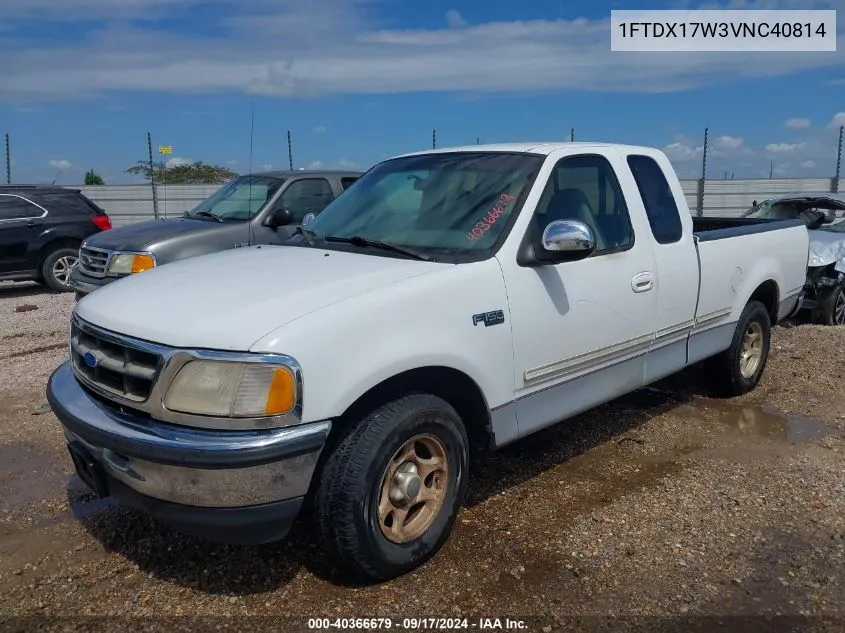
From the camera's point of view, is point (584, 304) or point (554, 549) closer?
point (554, 549)

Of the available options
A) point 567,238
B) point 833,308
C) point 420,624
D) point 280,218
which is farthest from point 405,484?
point 833,308

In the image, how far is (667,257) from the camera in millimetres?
4539

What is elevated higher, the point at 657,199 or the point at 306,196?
the point at 306,196

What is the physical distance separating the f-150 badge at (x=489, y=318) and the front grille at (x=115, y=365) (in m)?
1.38

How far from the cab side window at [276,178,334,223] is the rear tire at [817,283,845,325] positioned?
5.88 m

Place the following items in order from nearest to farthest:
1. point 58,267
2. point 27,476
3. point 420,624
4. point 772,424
→ 1. point 420,624
2. point 27,476
3. point 772,424
4. point 58,267

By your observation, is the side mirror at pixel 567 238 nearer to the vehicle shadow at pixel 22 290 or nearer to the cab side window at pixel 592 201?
the cab side window at pixel 592 201

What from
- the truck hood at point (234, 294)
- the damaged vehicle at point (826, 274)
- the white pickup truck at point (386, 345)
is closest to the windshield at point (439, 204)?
the white pickup truck at point (386, 345)

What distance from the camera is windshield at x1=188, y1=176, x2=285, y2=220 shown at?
8.29m

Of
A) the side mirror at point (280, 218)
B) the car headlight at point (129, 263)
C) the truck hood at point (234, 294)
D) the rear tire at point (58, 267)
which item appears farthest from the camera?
the rear tire at point (58, 267)

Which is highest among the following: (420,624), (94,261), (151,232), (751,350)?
(151,232)

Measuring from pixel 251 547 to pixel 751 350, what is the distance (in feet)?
14.3

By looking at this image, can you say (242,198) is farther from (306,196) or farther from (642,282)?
(642,282)

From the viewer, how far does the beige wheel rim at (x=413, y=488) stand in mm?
3150
